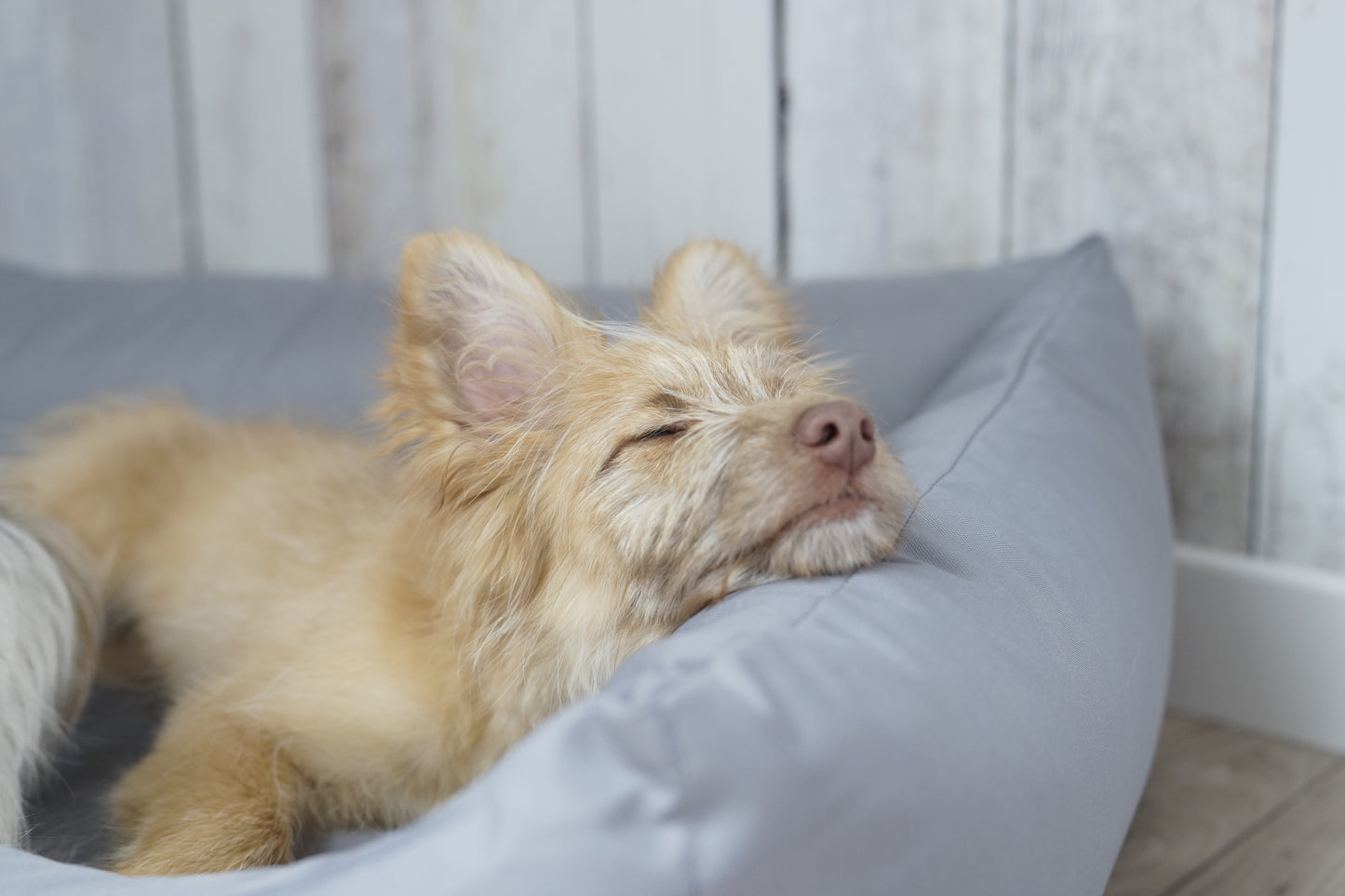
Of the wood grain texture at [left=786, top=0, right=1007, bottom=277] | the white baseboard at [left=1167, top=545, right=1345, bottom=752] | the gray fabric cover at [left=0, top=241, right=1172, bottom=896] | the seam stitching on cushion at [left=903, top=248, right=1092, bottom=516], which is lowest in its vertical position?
the white baseboard at [left=1167, top=545, right=1345, bottom=752]

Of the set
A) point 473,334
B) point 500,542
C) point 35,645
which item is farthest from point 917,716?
point 35,645

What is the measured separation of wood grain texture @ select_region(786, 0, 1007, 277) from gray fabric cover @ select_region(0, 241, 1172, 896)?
0.55m

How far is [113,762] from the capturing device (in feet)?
5.20

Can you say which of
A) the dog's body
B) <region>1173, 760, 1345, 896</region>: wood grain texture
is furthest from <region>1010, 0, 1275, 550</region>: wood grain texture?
the dog's body

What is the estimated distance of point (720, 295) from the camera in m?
1.63

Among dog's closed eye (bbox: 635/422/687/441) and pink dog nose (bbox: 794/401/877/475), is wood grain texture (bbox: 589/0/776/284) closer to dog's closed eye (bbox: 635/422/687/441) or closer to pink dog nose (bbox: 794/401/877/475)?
dog's closed eye (bbox: 635/422/687/441)

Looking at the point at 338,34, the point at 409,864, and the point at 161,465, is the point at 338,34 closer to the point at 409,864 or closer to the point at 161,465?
the point at 161,465

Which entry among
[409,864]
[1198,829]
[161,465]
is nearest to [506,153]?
[161,465]

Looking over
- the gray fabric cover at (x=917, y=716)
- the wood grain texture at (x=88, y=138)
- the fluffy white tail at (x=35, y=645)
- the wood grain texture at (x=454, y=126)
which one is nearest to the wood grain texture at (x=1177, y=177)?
the gray fabric cover at (x=917, y=716)

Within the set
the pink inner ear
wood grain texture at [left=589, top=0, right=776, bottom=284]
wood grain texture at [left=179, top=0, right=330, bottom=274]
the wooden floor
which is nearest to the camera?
the pink inner ear

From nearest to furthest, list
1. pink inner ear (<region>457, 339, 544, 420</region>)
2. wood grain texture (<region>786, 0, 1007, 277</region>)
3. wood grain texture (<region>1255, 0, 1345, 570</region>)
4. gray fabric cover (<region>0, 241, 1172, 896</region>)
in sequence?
gray fabric cover (<region>0, 241, 1172, 896</region>) < pink inner ear (<region>457, 339, 544, 420</region>) < wood grain texture (<region>1255, 0, 1345, 570</region>) < wood grain texture (<region>786, 0, 1007, 277</region>)

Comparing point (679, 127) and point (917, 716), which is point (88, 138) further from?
point (917, 716)

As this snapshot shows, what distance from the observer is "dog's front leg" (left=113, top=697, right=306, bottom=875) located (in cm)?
121

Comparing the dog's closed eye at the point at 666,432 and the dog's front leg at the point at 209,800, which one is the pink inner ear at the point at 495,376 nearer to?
the dog's closed eye at the point at 666,432
